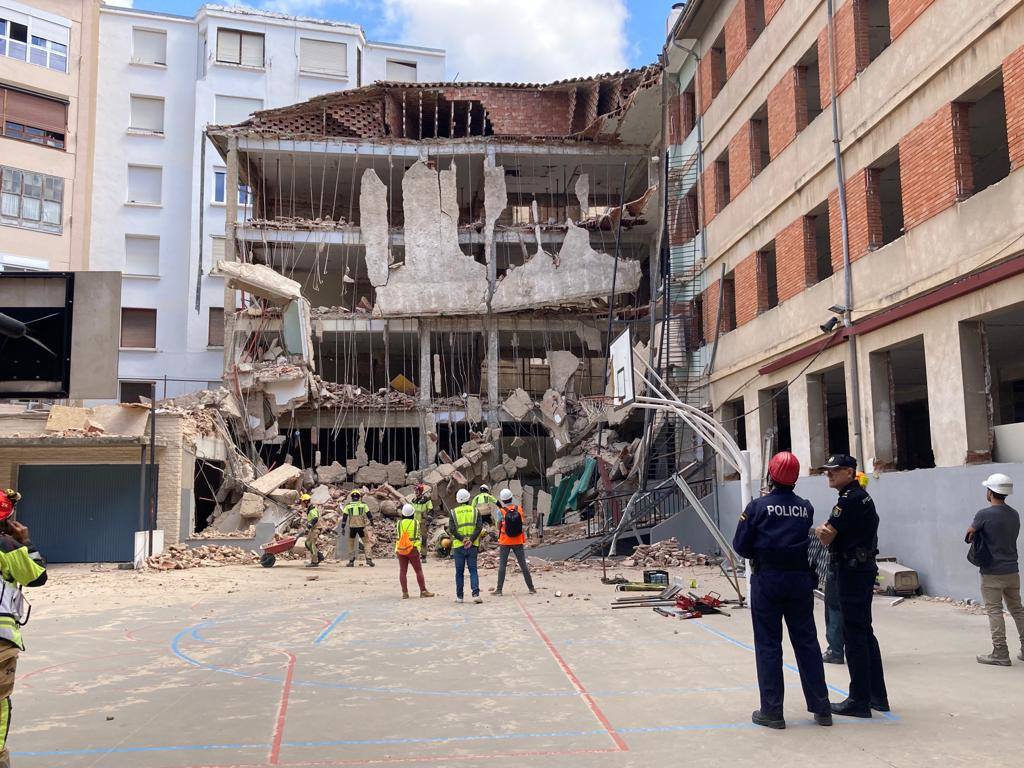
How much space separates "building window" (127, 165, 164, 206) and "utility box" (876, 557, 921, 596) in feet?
134

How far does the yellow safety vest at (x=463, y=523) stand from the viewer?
13.6 meters

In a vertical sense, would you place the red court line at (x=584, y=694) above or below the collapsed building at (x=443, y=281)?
below

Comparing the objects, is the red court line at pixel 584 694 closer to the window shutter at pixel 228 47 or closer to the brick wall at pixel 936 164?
the brick wall at pixel 936 164

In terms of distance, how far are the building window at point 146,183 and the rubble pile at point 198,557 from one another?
26609mm

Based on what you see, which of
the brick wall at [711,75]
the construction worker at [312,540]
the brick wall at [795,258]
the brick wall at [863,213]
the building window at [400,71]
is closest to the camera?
the brick wall at [863,213]

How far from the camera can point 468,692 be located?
6.99 m

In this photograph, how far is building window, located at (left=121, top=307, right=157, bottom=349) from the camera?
42.3 meters

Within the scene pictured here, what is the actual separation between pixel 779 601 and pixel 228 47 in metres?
46.5

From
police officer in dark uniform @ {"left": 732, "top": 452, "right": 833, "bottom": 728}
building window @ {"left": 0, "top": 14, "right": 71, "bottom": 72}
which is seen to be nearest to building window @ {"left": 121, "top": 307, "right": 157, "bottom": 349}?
building window @ {"left": 0, "top": 14, "right": 71, "bottom": 72}

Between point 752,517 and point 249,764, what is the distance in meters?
3.54

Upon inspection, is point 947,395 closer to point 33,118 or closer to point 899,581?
point 899,581

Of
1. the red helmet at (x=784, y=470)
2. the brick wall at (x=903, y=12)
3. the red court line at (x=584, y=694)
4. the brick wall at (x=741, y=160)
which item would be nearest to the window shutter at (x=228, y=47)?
the brick wall at (x=741, y=160)

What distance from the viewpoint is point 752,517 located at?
5793 mm

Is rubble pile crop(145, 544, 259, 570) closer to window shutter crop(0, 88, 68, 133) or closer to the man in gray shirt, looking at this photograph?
the man in gray shirt
